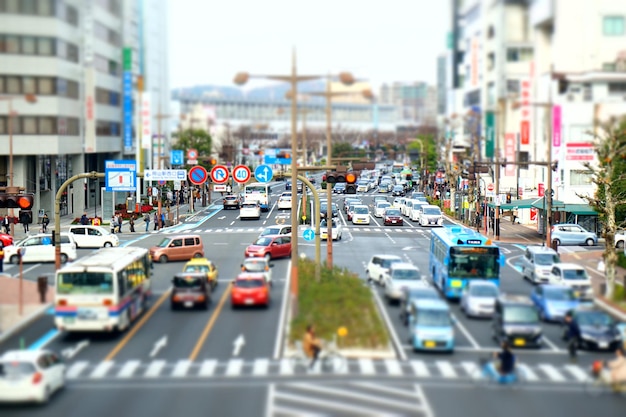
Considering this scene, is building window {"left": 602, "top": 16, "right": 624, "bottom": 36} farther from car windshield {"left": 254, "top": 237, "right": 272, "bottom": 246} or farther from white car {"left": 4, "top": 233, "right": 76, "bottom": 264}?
white car {"left": 4, "top": 233, "right": 76, "bottom": 264}

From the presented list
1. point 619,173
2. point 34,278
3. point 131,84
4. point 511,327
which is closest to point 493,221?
point 619,173

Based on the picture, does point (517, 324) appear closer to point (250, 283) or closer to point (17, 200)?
point (250, 283)

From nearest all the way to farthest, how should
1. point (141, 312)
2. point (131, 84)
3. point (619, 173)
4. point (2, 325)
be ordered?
point (2, 325) < point (141, 312) < point (619, 173) < point (131, 84)

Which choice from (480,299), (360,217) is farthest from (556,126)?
(360,217)

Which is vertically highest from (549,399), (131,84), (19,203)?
(131,84)

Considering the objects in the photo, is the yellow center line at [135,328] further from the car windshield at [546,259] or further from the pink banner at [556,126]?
the pink banner at [556,126]

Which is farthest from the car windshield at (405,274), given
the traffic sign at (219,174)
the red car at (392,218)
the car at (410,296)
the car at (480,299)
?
the red car at (392,218)

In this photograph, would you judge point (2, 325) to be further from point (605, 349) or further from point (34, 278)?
point (605, 349)
